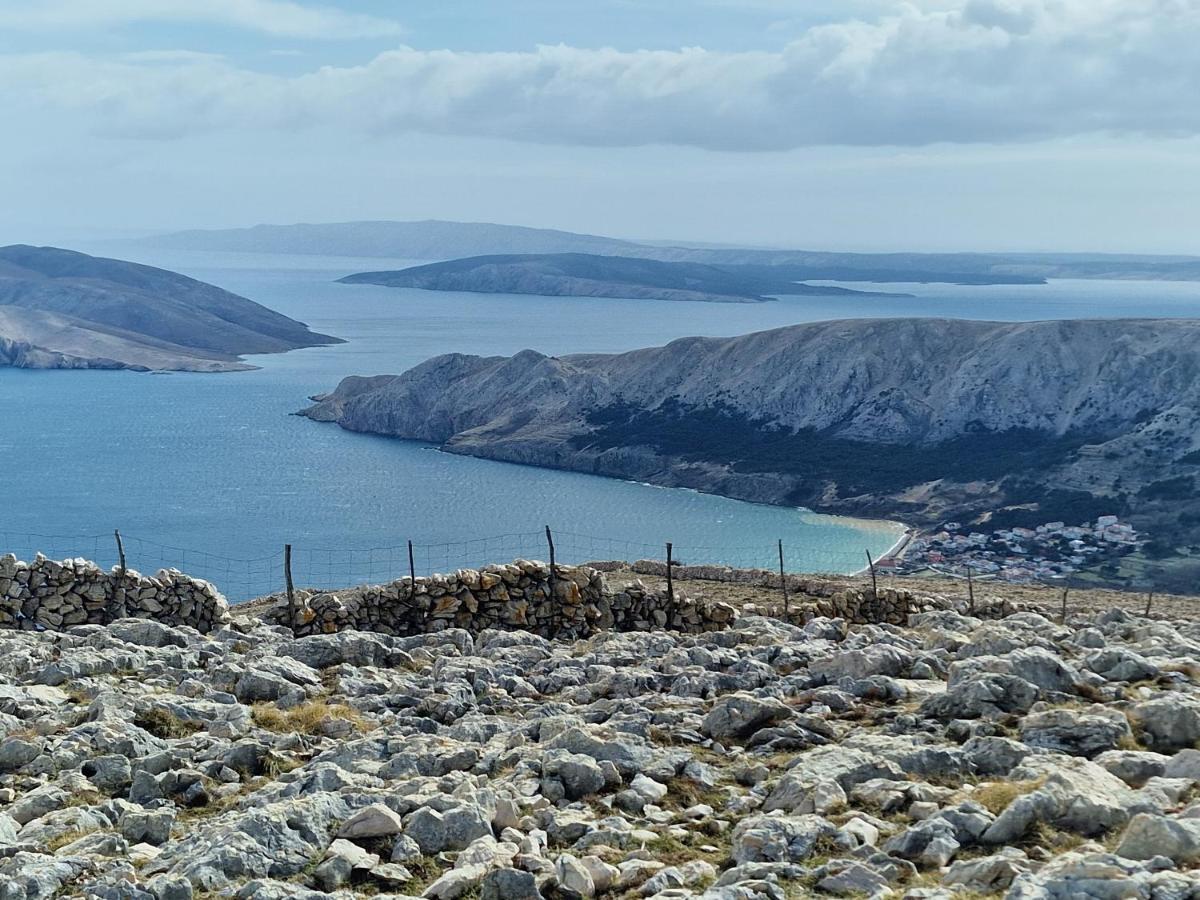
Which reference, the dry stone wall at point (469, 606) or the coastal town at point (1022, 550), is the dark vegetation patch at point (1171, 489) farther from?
the dry stone wall at point (469, 606)

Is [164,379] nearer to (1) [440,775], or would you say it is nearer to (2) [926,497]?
(2) [926,497]

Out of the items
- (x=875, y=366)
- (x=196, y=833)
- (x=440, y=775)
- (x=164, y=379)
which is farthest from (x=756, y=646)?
(x=164, y=379)

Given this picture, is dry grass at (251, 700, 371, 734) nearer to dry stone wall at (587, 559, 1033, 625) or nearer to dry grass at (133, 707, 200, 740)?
dry grass at (133, 707, 200, 740)

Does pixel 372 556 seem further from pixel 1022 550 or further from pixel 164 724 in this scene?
pixel 164 724

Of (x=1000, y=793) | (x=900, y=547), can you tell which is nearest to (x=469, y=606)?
(x=1000, y=793)

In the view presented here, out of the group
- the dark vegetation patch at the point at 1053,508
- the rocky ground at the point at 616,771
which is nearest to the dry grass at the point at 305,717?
the rocky ground at the point at 616,771

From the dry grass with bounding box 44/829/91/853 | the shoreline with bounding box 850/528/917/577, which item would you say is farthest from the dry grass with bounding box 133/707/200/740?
the shoreline with bounding box 850/528/917/577
